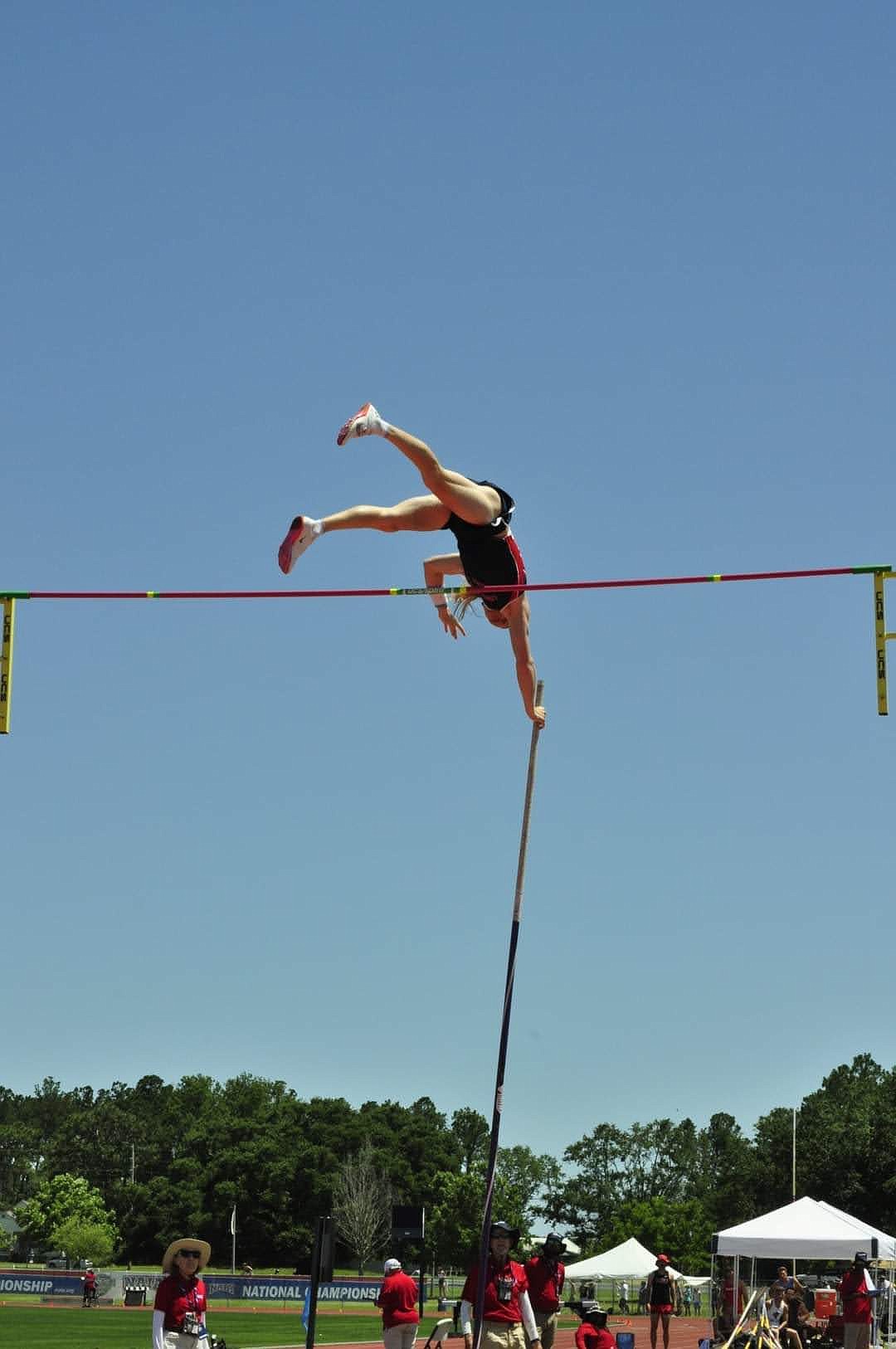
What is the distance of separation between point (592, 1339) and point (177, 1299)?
18.2 ft

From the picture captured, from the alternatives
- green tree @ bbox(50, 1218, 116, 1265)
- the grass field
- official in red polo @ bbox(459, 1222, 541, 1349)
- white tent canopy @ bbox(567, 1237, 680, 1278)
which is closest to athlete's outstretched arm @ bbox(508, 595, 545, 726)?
official in red polo @ bbox(459, 1222, 541, 1349)

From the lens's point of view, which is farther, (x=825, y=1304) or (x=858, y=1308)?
(x=825, y=1304)

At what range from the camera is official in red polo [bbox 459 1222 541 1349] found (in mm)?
10820

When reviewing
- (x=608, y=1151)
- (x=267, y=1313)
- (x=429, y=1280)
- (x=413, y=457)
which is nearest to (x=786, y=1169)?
(x=429, y=1280)

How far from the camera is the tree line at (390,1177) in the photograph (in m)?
68.4

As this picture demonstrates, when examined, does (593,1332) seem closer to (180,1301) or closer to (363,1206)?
(180,1301)

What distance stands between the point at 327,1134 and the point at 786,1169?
21.7m

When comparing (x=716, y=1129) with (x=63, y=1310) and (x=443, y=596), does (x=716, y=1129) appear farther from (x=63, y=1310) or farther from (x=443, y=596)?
(x=443, y=596)

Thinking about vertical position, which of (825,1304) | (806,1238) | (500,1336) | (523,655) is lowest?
(825,1304)

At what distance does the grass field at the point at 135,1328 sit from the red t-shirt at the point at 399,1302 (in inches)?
348

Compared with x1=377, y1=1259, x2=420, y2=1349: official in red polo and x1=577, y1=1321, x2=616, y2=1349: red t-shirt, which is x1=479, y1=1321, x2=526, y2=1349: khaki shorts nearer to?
x1=577, y1=1321, x2=616, y2=1349: red t-shirt

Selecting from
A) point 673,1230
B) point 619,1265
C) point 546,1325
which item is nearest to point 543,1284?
point 546,1325

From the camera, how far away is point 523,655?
367 inches

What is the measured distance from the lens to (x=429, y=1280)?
61.9m
